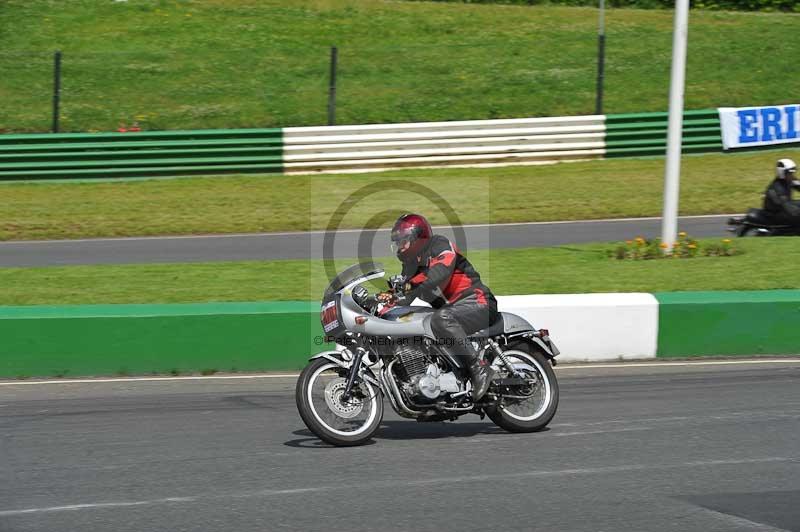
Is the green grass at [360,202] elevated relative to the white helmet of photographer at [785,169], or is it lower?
lower

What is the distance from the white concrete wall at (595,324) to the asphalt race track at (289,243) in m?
6.21

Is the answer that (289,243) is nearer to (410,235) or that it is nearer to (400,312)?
(400,312)

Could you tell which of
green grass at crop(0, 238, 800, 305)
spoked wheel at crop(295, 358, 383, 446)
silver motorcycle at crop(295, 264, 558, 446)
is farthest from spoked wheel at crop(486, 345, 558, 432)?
green grass at crop(0, 238, 800, 305)

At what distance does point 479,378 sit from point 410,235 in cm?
116

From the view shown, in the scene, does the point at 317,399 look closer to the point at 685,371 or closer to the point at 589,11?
the point at 685,371

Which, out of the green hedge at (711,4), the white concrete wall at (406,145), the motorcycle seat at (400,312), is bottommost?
the motorcycle seat at (400,312)

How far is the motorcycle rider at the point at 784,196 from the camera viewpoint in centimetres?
1683

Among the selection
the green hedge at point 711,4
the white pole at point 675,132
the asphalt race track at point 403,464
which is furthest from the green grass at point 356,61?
the asphalt race track at point 403,464

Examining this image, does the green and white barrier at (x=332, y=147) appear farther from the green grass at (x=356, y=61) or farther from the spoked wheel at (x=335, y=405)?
the spoked wheel at (x=335, y=405)

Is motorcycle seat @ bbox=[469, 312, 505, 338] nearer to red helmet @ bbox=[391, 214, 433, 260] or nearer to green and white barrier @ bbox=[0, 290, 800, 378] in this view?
red helmet @ bbox=[391, 214, 433, 260]

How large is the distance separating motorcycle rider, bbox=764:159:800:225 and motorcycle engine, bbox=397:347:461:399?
34.0 feet

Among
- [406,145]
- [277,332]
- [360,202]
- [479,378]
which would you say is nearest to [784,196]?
[360,202]

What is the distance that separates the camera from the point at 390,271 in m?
13.8

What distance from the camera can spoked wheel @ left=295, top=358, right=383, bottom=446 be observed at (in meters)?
7.78
